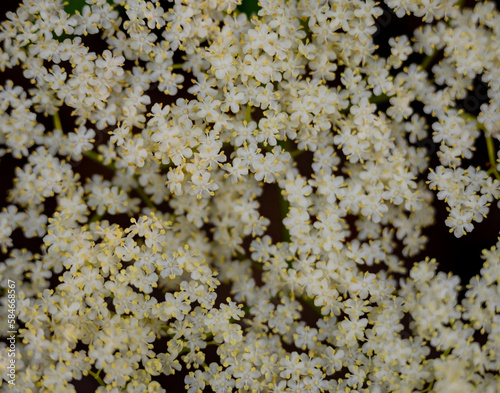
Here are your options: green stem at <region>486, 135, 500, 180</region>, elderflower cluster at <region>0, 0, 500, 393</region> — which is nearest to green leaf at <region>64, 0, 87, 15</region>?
elderflower cluster at <region>0, 0, 500, 393</region>

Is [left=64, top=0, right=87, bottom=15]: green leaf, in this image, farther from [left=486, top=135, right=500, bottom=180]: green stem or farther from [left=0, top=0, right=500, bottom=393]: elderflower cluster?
[left=486, top=135, right=500, bottom=180]: green stem

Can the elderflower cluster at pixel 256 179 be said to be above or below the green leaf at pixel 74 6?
below

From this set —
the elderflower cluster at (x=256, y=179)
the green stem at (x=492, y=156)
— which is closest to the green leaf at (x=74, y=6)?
the elderflower cluster at (x=256, y=179)

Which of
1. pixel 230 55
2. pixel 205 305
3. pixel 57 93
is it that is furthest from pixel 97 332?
pixel 230 55

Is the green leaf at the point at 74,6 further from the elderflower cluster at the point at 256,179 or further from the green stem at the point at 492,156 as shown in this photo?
the green stem at the point at 492,156

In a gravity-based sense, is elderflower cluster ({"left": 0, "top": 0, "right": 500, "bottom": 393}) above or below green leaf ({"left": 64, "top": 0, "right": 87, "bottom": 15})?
below

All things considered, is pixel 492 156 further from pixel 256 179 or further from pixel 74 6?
pixel 74 6

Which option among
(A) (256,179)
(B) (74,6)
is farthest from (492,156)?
(B) (74,6)

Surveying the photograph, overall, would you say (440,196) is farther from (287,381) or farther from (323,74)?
(287,381)
